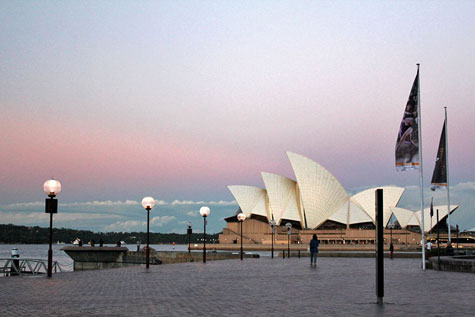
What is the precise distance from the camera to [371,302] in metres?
9.77

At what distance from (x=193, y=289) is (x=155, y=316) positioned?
4.40 metres

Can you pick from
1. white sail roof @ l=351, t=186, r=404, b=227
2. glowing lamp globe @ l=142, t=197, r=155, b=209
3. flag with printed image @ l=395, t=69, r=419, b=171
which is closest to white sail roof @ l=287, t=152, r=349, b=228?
white sail roof @ l=351, t=186, r=404, b=227

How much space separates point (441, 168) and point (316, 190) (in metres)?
56.2

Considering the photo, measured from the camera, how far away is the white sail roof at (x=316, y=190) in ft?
270

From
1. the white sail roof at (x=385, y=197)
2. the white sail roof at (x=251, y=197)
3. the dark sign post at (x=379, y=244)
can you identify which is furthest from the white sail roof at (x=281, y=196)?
the dark sign post at (x=379, y=244)

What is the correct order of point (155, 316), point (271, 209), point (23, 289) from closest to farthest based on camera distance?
point (155, 316)
point (23, 289)
point (271, 209)

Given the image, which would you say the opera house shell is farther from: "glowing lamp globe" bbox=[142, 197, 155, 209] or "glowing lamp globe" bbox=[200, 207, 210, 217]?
"glowing lamp globe" bbox=[142, 197, 155, 209]

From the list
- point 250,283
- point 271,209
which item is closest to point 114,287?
point 250,283

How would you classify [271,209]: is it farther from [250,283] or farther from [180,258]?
[250,283]

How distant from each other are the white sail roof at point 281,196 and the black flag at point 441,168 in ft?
192

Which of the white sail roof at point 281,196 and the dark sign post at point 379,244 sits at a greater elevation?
the white sail roof at point 281,196

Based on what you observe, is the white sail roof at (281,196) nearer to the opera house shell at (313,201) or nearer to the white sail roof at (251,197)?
the opera house shell at (313,201)

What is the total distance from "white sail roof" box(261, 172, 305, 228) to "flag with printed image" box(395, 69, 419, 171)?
64.3 metres

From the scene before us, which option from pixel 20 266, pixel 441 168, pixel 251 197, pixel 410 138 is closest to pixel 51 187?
pixel 20 266
